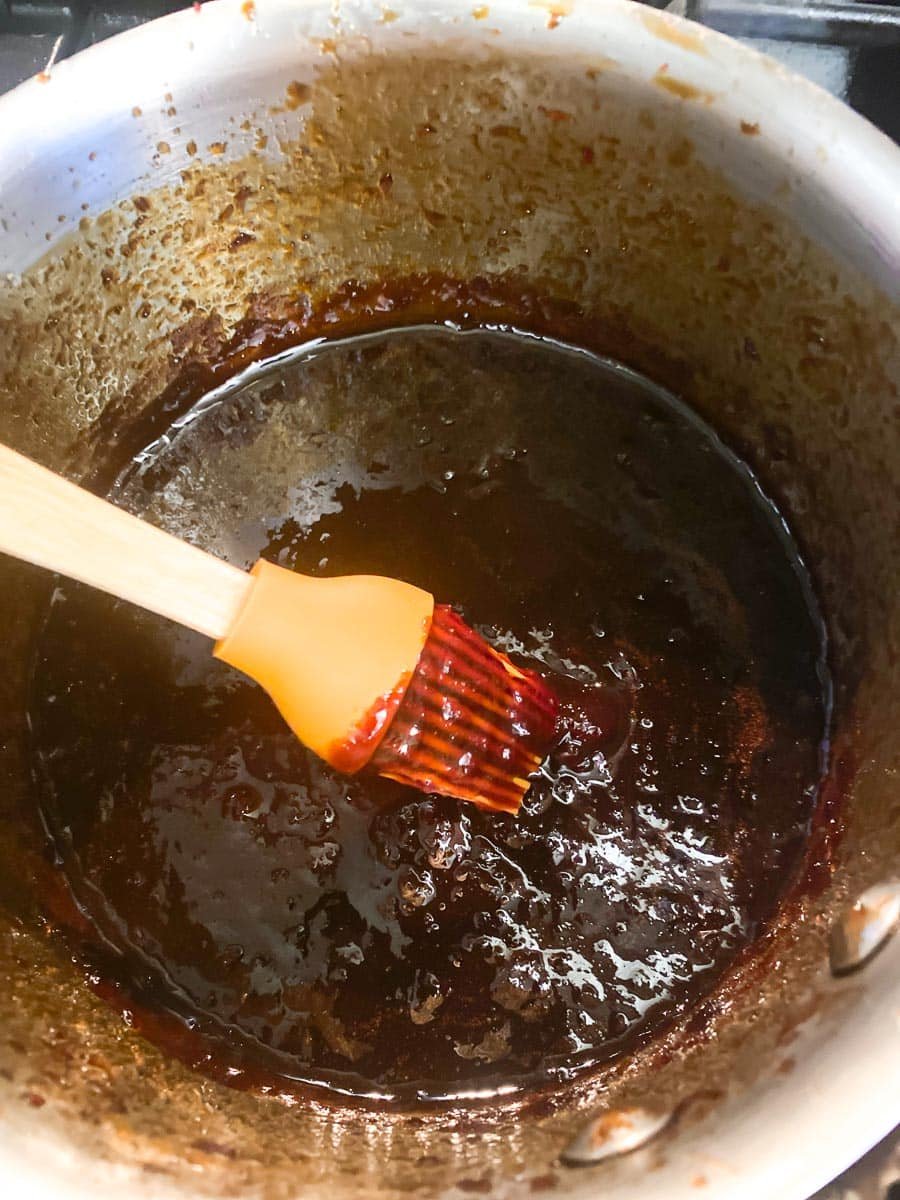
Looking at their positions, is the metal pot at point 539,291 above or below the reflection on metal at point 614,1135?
above

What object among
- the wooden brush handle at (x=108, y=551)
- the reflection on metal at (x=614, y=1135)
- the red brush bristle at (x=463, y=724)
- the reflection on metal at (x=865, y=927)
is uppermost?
the wooden brush handle at (x=108, y=551)

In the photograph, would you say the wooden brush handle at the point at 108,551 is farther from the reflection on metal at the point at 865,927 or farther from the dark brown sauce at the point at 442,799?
the reflection on metal at the point at 865,927

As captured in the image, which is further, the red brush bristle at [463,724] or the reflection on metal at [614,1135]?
the red brush bristle at [463,724]

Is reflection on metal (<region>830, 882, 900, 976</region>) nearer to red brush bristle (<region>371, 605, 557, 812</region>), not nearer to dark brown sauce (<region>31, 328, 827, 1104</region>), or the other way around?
dark brown sauce (<region>31, 328, 827, 1104</region>)

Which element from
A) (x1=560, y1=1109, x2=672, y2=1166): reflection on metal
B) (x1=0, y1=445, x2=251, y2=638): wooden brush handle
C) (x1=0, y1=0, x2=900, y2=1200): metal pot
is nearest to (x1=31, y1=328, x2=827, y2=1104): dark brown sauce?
(x1=0, y1=0, x2=900, y2=1200): metal pot

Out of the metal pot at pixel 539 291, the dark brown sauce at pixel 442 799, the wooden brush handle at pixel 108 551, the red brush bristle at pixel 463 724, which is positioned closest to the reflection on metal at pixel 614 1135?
the metal pot at pixel 539 291

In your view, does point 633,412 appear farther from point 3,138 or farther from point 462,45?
point 3,138

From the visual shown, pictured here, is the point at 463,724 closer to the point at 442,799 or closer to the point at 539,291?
the point at 442,799
